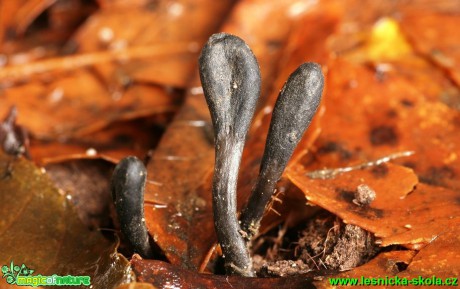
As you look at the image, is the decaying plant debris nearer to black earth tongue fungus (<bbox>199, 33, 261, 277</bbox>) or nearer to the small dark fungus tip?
black earth tongue fungus (<bbox>199, 33, 261, 277</bbox>)

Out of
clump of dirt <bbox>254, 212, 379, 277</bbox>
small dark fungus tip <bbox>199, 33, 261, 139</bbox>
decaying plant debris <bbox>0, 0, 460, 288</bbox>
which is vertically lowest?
clump of dirt <bbox>254, 212, 379, 277</bbox>

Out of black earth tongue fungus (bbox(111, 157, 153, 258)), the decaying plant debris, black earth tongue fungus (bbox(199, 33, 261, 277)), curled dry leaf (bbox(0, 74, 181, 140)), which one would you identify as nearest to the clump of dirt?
the decaying plant debris

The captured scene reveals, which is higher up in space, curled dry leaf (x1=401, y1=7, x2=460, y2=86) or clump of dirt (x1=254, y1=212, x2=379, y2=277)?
curled dry leaf (x1=401, y1=7, x2=460, y2=86)

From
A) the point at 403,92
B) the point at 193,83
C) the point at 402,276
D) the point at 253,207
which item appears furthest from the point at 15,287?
the point at 403,92

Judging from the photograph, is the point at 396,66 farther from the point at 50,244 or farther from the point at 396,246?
the point at 50,244

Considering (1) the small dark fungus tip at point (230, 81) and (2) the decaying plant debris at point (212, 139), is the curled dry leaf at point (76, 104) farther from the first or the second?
(1) the small dark fungus tip at point (230, 81)

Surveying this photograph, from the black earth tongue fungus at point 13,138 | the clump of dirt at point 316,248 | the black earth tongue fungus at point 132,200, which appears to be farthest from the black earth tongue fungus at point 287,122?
the black earth tongue fungus at point 13,138

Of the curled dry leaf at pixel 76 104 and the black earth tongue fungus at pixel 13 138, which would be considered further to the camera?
the curled dry leaf at pixel 76 104

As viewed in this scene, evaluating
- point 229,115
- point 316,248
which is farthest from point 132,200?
point 316,248
